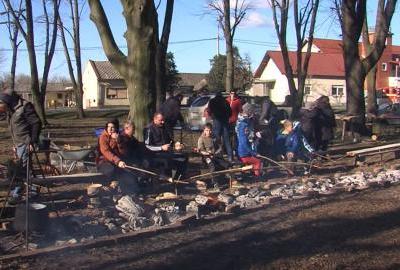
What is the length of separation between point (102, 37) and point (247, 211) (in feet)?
20.3

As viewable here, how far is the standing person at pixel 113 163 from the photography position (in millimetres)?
9484

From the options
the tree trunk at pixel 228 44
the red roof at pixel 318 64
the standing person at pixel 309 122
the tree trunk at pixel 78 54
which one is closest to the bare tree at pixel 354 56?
the standing person at pixel 309 122

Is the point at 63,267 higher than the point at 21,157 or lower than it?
lower

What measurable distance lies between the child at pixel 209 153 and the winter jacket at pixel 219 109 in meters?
1.99

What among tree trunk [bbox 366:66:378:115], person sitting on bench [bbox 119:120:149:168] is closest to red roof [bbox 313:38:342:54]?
tree trunk [bbox 366:66:378:115]

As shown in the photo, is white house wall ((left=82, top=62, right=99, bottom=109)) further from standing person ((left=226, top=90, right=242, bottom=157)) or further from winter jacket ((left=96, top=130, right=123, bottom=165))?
winter jacket ((left=96, top=130, right=123, bottom=165))

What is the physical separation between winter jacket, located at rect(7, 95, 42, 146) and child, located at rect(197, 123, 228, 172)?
123 inches

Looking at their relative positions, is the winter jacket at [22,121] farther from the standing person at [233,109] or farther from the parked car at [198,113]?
the parked car at [198,113]

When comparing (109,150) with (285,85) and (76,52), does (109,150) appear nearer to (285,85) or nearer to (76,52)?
(76,52)

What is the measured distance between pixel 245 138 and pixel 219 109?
2322 mm

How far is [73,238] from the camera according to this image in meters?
6.86

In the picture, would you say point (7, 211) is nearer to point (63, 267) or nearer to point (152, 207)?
point (152, 207)

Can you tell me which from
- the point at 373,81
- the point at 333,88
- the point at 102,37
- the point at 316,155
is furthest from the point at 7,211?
the point at 333,88

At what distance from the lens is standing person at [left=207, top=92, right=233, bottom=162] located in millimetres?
13414
